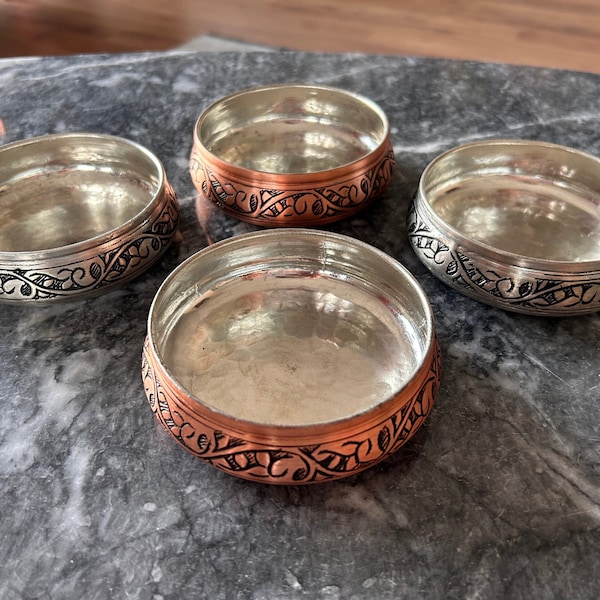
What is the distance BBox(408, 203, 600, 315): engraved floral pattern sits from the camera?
62 centimetres

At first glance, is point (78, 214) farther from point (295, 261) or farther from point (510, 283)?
point (510, 283)

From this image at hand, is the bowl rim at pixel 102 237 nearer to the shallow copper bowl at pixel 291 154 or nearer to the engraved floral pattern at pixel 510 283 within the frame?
the shallow copper bowl at pixel 291 154

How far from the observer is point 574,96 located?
105 centimetres

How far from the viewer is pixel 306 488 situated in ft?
1.74

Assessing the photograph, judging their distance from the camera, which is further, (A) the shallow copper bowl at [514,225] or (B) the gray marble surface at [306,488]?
(A) the shallow copper bowl at [514,225]

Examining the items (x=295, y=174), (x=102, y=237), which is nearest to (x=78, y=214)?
(x=102, y=237)

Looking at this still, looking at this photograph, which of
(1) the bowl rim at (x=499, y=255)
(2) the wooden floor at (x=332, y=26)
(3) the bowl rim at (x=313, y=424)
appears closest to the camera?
(3) the bowl rim at (x=313, y=424)

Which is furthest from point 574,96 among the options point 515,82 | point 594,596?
point 594,596

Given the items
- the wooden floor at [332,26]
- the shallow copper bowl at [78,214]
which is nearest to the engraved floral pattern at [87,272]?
the shallow copper bowl at [78,214]

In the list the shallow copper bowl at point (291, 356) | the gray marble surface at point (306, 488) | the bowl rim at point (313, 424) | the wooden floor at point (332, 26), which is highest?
the bowl rim at point (313, 424)

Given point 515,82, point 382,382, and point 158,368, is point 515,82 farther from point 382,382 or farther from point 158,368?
point 158,368

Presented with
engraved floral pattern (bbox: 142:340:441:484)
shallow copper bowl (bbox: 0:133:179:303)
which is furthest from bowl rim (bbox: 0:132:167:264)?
engraved floral pattern (bbox: 142:340:441:484)

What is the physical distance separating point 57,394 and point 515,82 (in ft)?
2.91

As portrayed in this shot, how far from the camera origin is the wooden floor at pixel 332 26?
7.54ft
